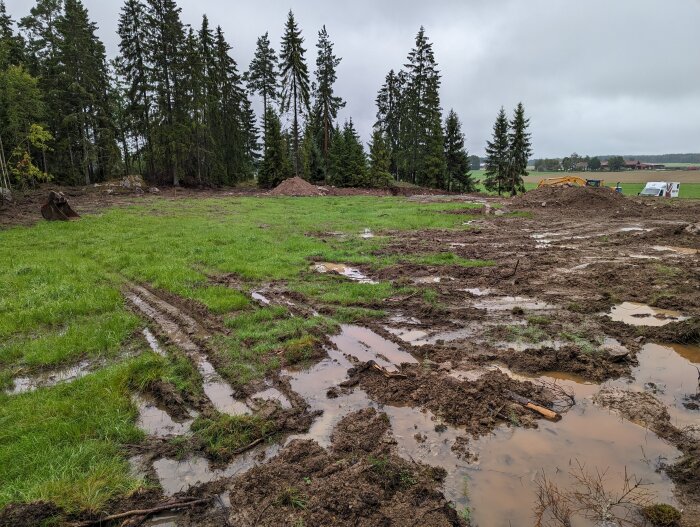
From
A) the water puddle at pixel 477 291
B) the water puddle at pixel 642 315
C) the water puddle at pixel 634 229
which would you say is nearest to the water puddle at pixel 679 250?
the water puddle at pixel 634 229

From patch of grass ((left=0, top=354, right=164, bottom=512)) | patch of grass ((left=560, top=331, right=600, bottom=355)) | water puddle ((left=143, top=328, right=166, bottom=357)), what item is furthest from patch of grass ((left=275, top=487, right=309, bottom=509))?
patch of grass ((left=560, top=331, right=600, bottom=355))

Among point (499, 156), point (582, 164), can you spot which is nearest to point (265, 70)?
point (499, 156)

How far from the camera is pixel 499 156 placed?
50.9 meters

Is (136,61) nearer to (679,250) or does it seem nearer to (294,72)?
(294,72)

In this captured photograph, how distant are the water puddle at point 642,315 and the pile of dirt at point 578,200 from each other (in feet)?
63.4

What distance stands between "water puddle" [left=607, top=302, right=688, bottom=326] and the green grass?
13.3 feet

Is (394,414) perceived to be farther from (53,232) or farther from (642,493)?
(53,232)

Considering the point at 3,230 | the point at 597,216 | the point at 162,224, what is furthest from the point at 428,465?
the point at 597,216

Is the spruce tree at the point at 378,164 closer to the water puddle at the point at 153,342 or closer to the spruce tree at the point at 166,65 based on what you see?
the spruce tree at the point at 166,65

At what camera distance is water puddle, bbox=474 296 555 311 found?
7.82 meters

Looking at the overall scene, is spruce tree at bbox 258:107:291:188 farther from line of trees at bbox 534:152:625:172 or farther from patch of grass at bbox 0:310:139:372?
line of trees at bbox 534:152:625:172

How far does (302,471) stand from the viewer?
142 inches

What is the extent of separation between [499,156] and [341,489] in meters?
53.8

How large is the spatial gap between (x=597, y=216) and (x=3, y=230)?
1110 inches
